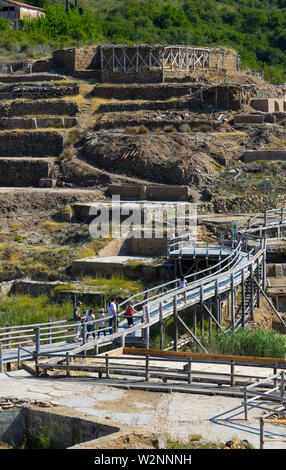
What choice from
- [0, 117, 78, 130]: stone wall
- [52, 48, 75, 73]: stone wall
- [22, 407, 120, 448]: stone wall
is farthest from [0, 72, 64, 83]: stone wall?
[22, 407, 120, 448]: stone wall

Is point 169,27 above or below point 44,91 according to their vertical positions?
above

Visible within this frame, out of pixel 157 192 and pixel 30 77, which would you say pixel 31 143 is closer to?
pixel 30 77

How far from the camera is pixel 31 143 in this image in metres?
39.9

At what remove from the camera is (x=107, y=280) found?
26.6 meters

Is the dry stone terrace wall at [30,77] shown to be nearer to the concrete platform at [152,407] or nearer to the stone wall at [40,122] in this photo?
the stone wall at [40,122]

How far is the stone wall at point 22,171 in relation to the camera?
37969mm

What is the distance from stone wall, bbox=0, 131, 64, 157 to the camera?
1553 inches

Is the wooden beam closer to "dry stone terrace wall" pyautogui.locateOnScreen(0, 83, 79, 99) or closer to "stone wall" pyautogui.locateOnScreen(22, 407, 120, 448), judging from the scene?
"stone wall" pyautogui.locateOnScreen(22, 407, 120, 448)

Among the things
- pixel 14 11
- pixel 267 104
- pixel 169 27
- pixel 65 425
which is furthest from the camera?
pixel 169 27

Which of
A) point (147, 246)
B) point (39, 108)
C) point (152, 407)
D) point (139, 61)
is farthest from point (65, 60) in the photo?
point (152, 407)

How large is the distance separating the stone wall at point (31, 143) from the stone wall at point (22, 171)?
1.52 metres

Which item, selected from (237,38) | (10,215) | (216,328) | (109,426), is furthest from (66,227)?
(237,38)

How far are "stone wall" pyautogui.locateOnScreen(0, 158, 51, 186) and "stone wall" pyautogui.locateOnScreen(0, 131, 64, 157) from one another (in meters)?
1.52

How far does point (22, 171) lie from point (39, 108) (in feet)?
16.9
